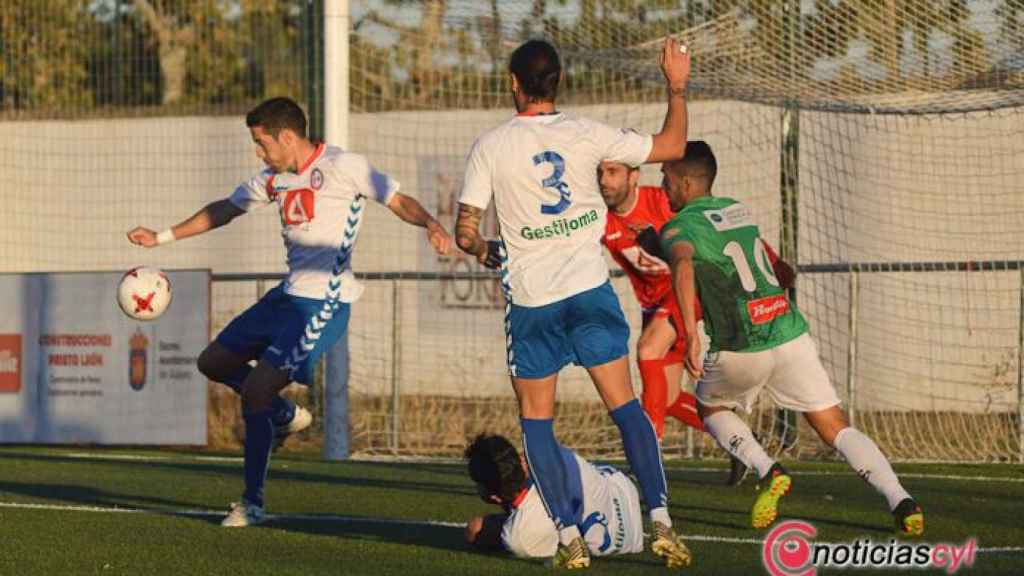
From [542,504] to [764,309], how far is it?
180 centimetres

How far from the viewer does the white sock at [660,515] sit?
679 centimetres

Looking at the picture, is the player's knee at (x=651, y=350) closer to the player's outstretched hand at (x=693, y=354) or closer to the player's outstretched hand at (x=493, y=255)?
the player's outstretched hand at (x=693, y=354)

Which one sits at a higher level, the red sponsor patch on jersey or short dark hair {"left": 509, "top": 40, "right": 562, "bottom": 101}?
short dark hair {"left": 509, "top": 40, "right": 562, "bottom": 101}

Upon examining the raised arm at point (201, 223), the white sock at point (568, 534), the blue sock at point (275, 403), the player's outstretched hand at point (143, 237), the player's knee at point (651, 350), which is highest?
the raised arm at point (201, 223)

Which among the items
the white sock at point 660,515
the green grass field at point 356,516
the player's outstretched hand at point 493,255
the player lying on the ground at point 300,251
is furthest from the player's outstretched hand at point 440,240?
the white sock at point 660,515

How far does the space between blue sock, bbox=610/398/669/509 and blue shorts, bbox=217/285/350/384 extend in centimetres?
241

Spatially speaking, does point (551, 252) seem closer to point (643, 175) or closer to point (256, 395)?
point (256, 395)

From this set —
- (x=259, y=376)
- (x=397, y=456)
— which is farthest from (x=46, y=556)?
(x=397, y=456)

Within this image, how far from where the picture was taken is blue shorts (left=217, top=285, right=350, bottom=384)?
8.92m

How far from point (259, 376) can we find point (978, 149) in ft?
30.8

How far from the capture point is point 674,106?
6836mm

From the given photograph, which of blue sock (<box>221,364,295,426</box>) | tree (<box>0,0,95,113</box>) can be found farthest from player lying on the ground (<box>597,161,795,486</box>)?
tree (<box>0,0,95,113</box>)

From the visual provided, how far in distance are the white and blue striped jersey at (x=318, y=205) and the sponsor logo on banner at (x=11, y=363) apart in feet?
23.9

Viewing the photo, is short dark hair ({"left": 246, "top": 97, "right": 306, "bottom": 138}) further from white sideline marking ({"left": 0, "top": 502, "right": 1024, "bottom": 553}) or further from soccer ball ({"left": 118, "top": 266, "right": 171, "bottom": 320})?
white sideline marking ({"left": 0, "top": 502, "right": 1024, "bottom": 553})
